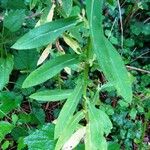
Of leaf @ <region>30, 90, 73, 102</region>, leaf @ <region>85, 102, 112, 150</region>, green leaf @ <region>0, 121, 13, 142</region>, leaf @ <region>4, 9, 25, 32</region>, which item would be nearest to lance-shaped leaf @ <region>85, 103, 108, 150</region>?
leaf @ <region>85, 102, 112, 150</region>

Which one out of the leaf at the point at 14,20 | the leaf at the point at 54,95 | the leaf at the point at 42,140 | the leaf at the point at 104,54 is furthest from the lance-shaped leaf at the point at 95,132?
the leaf at the point at 14,20

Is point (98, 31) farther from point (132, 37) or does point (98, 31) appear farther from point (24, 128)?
point (132, 37)

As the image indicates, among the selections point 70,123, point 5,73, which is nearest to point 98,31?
point 70,123

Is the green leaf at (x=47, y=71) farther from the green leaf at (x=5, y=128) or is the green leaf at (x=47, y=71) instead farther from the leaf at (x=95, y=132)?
the green leaf at (x=5, y=128)

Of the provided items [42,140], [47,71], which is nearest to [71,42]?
[47,71]

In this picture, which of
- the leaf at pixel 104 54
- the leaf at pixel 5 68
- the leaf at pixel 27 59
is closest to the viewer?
the leaf at pixel 104 54

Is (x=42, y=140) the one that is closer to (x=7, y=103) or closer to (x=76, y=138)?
(x=7, y=103)

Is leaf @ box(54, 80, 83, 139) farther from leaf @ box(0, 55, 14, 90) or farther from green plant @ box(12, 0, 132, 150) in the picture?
leaf @ box(0, 55, 14, 90)
